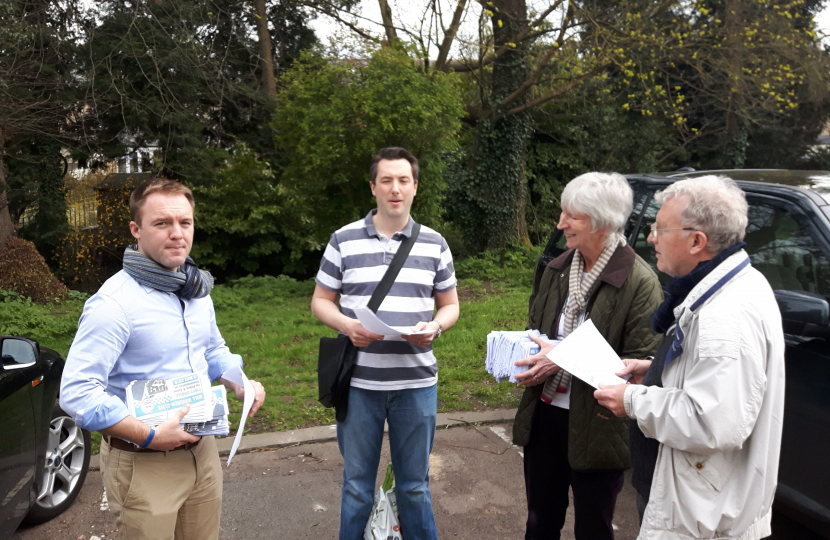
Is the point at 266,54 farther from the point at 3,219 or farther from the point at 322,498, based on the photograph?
the point at 322,498

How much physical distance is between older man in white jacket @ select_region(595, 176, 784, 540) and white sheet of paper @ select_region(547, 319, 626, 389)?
0.49 ft

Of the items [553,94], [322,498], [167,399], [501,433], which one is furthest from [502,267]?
[167,399]

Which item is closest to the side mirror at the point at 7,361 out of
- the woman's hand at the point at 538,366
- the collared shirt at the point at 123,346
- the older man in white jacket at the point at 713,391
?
the collared shirt at the point at 123,346

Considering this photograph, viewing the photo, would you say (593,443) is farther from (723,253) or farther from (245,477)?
(245,477)

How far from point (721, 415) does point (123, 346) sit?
74.1 inches

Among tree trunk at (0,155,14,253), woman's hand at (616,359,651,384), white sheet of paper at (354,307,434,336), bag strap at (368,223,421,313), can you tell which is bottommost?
tree trunk at (0,155,14,253)

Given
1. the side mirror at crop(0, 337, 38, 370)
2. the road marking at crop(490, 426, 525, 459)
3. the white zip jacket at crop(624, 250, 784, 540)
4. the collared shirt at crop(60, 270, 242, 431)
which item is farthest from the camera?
the road marking at crop(490, 426, 525, 459)

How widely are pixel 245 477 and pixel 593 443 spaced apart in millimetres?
2550

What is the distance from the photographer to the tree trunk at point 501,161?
14234 millimetres

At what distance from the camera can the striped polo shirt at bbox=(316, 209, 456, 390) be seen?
2.96m

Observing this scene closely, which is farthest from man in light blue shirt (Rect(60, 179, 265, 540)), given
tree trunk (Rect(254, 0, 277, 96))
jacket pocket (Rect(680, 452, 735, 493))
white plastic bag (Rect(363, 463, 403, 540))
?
tree trunk (Rect(254, 0, 277, 96))

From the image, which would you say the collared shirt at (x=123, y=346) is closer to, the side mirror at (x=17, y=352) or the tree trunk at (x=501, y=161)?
the side mirror at (x=17, y=352)

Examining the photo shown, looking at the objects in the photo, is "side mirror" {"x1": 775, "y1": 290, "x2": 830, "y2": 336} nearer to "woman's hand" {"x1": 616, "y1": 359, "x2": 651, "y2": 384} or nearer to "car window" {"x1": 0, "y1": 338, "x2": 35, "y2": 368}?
"woman's hand" {"x1": 616, "y1": 359, "x2": 651, "y2": 384}

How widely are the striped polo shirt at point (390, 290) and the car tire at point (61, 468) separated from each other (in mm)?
1860
